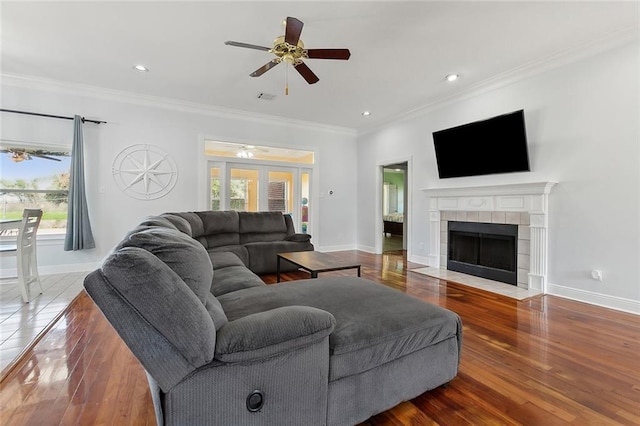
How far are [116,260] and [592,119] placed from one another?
14.7 ft

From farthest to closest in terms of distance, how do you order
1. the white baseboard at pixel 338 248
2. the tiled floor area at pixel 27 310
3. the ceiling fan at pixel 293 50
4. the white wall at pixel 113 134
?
the white baseboard at pixel 338 248 < the white wall at pixel 113 134 < the ceiling fan at pixel 293 50 < the tiled floor area at pixel 27 310

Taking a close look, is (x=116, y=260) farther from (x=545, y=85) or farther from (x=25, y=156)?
(x=25, y=156)

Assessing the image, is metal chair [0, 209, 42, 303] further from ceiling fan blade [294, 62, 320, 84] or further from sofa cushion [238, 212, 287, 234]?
ceiling fan blade [294, 62, 320, 84]

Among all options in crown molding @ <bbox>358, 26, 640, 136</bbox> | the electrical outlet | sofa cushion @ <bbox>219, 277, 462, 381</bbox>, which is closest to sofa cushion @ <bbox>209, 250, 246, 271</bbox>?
sofa cushion @ <bbox>219, 277, 462, 381</bbox>

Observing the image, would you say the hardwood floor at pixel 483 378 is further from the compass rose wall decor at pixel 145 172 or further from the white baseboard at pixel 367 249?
the white baseboard at pixel 367 249

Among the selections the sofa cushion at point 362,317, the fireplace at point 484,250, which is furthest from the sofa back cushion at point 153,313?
the fireplace at point 484,250

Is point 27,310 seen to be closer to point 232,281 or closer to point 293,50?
point 232,281

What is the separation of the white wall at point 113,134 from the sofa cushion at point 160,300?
182 inches

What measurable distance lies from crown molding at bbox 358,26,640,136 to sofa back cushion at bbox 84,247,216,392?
4507 mm

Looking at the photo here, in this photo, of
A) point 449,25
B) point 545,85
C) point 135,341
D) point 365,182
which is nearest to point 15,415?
point 135,341

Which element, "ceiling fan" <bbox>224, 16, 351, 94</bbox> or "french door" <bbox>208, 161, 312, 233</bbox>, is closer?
"ceiling fan" <bbox>224, 16, 351, 94</bbox>

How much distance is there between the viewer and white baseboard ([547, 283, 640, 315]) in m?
2.93

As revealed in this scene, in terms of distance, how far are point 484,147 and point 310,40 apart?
281cm

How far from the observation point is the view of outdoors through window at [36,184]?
4.24 metres
